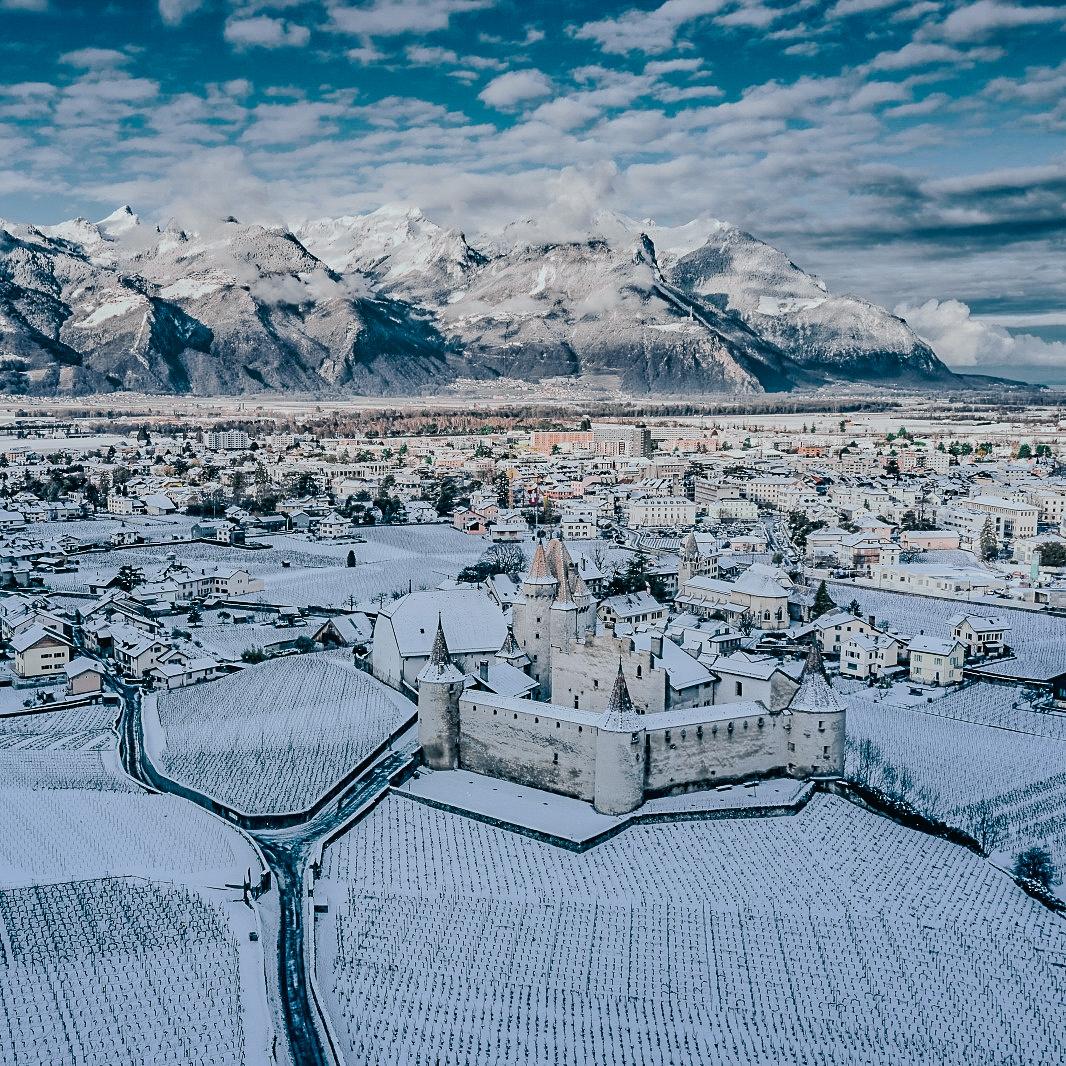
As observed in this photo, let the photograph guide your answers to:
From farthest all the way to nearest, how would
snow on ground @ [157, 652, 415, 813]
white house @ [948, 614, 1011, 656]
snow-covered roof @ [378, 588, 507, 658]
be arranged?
white house @ [948, 614, 1011, 656]
snow-covered roof @ [378, 588, 507, 658]
snow on ground @ [157, 652, 415, 813]

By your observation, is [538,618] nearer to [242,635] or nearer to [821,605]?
[242,635]

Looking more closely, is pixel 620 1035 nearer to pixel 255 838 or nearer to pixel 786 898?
pixel 786 898

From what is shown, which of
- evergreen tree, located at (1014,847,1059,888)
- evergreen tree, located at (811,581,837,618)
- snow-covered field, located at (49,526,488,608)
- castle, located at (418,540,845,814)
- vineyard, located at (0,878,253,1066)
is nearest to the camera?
vineyard, located at (0,878,253,1066)

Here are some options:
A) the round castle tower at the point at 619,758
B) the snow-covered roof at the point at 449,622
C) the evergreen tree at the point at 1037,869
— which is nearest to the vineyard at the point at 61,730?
the snow-covered roof at the point at 449,622

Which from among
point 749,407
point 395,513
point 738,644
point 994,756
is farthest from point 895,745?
point 749,407

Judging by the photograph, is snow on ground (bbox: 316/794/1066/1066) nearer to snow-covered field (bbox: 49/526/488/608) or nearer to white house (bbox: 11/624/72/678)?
white house (bbox: 11/624/72/678)

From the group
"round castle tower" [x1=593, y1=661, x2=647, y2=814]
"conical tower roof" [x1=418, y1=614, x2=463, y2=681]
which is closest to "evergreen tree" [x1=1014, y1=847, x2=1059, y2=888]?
"round castle tower" [x1=593, y1=661, x2=647, y2=814]
